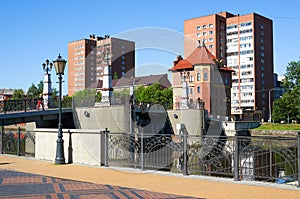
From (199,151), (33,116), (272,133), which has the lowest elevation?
(272,133)

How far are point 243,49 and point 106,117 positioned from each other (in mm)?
68081

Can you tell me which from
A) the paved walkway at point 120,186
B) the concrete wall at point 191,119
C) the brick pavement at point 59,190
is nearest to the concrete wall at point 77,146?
the paved walkway at point 120,186

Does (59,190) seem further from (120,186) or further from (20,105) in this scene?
(20,105)

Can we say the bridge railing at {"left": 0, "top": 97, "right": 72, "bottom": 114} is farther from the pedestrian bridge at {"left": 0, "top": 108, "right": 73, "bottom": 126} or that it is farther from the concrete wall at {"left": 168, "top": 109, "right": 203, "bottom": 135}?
the concrete wall at {"left": 168, "top": 109, "right": 203, "bottom": 135}

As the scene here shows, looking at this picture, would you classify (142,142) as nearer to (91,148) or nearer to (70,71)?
(91,148)

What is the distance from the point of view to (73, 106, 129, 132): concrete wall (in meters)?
31.5

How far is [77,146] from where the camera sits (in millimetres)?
14086

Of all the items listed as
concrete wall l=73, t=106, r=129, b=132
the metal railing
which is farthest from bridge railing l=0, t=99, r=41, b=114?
the metal railing

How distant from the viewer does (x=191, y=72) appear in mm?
57750

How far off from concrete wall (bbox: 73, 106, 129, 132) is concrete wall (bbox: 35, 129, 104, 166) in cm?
1559

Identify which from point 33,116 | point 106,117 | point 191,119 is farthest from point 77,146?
point 191,119

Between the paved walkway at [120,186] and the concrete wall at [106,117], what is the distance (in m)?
18.9

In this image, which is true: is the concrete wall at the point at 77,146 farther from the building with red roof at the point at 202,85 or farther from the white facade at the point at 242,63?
the white facade at the point at 242,63

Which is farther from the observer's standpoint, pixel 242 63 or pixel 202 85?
pixel 242 63
